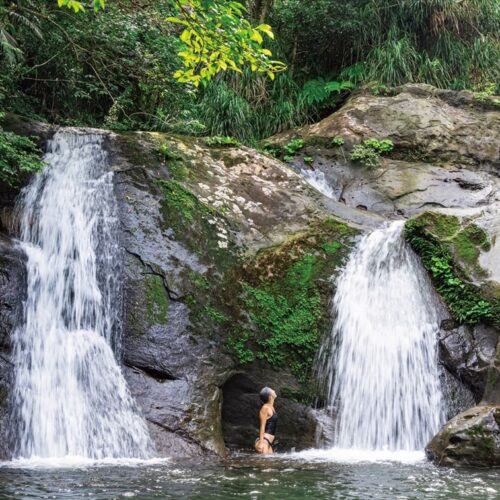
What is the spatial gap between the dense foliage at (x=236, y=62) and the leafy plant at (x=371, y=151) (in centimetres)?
243

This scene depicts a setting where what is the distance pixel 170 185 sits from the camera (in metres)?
9.80

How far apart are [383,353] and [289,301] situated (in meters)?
1.51

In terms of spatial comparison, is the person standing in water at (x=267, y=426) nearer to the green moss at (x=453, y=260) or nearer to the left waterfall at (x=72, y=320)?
the left waterfall at (x=72, y=320)

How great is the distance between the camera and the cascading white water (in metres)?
8.61

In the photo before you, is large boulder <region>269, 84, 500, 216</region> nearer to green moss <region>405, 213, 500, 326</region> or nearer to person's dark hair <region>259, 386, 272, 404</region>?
green moss <region>405, 213, 500, 326</region>

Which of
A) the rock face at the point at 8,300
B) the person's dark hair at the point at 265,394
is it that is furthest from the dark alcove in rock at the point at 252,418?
the rock face at the point at 8,300

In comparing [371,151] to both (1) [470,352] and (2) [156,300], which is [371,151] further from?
(2) [156,300]

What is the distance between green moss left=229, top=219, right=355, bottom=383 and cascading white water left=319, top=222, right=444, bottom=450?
0.24m

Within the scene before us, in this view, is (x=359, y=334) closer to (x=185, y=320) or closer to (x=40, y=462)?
(x=185, y=320)

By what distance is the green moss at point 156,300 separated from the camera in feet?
28.6

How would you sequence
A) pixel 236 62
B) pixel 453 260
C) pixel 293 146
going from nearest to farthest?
1. pixel 453 260
2. pixel 236 62
3. pixel 293 146

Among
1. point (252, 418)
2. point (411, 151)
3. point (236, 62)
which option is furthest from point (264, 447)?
point (411, 151)

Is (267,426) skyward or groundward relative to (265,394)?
groundward

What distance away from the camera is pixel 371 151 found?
44.1ft
